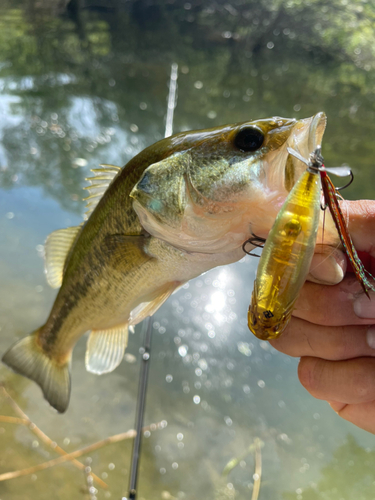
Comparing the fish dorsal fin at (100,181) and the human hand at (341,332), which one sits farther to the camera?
the fish dorsal fin at (100,181)

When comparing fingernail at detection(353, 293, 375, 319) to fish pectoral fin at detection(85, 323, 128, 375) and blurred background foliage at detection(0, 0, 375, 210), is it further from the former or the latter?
blurred background foliage at detection(0, 0, 375, 210)

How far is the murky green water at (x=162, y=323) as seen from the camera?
6.77 feet

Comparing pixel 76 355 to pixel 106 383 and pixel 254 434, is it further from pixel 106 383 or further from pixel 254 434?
pixel 254 434

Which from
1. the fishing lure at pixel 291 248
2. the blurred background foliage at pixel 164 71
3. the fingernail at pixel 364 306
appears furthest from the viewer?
the blurred background foliage at pixel 164 71

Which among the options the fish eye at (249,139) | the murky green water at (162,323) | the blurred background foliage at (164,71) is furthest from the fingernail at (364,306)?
the blurred background foliage at (164,71)

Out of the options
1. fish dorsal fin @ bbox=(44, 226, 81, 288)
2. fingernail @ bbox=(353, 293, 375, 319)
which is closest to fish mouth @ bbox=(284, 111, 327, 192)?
fingernail @ bbox=(353, 293, 375, 319)

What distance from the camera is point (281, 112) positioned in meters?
7.34

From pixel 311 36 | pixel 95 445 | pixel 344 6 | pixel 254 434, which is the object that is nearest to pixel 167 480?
pixel 95 445

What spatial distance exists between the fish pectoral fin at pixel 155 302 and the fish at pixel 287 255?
42 cm

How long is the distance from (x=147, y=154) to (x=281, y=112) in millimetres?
7091

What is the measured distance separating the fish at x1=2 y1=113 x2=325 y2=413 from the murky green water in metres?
0.84

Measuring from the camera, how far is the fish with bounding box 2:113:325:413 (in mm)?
842

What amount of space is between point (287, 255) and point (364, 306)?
411 millimetres

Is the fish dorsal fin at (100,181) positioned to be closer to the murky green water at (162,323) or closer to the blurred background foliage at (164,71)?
the murky green water at (162,323)
